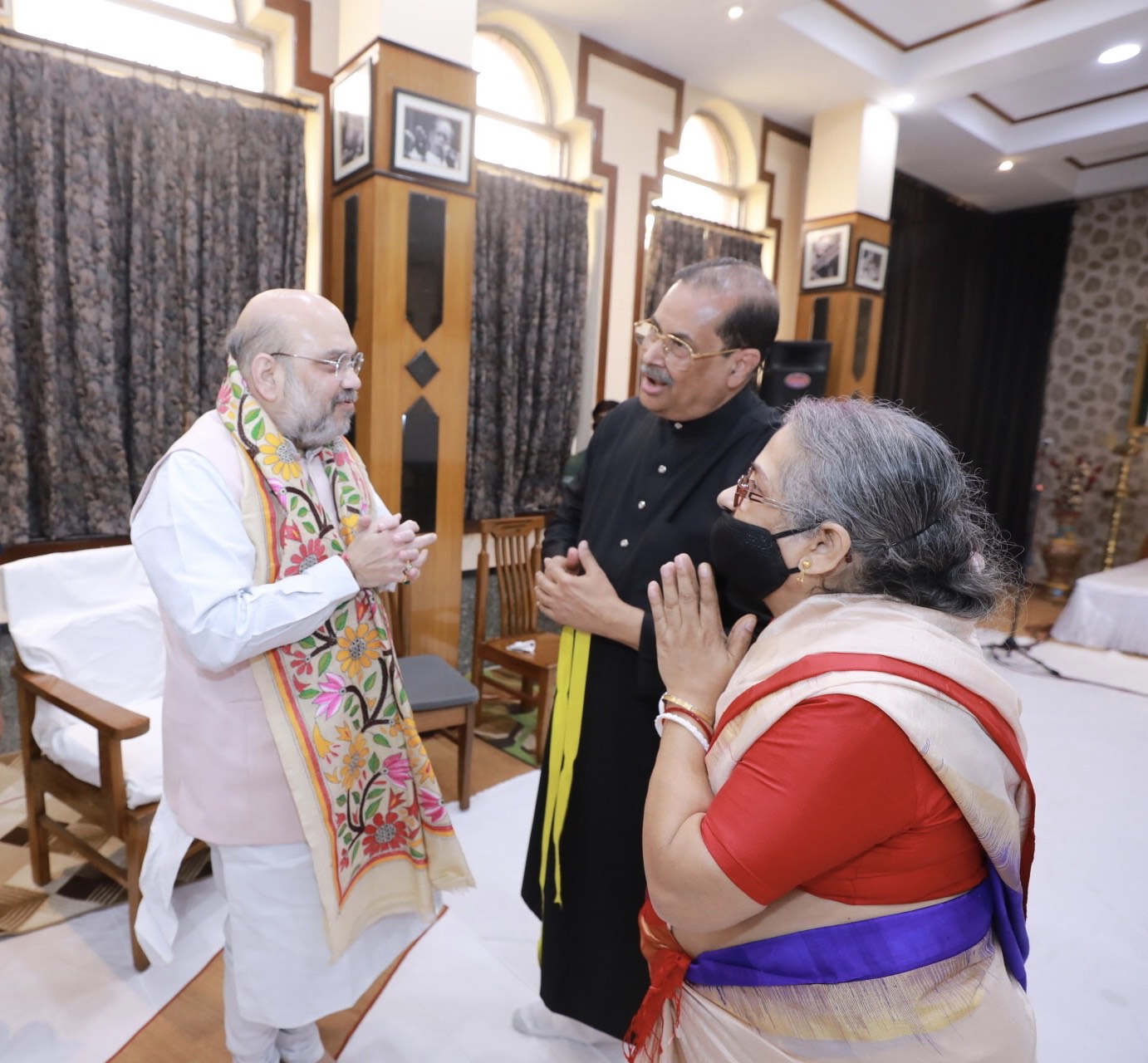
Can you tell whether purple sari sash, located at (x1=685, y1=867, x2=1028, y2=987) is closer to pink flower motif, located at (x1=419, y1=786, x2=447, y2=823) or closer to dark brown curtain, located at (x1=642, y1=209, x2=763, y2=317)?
pink flower motif, located at (x1=419, y1=786, x2=447, y2=823)

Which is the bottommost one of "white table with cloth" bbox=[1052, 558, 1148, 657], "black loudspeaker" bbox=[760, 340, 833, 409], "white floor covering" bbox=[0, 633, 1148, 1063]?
"white floor covering" bbox=[0, 633, 1148, 1063]

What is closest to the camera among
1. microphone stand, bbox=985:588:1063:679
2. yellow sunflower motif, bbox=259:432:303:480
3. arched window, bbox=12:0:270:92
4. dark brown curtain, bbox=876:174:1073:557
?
yellow sunflower motif, bbox=259:432:303:480

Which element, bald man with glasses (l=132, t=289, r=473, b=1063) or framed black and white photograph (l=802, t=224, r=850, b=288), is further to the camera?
framed black and white photograph (l=802, t=224, r=850, b=288)

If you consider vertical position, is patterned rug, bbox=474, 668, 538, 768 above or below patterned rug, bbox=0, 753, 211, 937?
above

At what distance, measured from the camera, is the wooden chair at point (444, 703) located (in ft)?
8.45

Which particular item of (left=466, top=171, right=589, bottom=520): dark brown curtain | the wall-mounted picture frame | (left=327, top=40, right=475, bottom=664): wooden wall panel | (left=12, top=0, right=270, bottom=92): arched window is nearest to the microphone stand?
the wall-mounted picture frame

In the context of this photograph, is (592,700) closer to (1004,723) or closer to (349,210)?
(1004,723)

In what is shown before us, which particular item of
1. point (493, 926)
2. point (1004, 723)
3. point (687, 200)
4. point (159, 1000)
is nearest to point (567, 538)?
point (1004, 723)

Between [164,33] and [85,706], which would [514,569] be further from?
[164,33]

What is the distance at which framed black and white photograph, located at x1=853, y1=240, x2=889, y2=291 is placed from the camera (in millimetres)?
5129

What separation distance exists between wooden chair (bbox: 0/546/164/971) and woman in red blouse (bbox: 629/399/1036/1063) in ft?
4.77

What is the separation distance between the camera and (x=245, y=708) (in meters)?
1.36

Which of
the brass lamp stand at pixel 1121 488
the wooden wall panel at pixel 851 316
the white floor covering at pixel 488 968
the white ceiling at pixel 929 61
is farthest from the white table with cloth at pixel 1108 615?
the white ceiling at pixel 929 61

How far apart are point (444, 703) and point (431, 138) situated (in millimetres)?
2383
